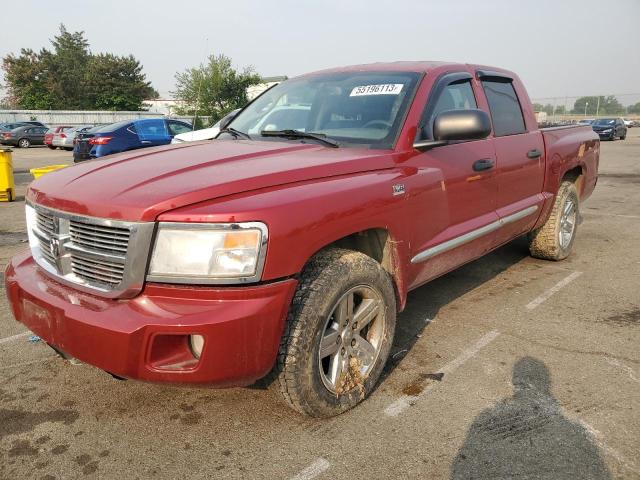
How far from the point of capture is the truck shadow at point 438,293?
3.36 meters

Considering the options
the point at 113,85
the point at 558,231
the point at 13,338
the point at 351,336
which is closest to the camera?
the point at 351,336

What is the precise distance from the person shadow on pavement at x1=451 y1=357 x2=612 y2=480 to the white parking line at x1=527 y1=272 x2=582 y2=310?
1.40 metres

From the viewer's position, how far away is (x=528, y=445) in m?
2.32

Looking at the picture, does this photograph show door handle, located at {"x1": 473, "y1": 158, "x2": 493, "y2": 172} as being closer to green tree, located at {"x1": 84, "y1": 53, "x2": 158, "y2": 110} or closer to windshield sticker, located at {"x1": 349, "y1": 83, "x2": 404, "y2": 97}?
windshield sticker, located at {"x1": 349, "y1": 83, "x2": 404, "y2": 97}

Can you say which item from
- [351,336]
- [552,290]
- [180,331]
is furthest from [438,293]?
[180,331]

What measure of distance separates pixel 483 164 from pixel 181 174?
209 centimetres

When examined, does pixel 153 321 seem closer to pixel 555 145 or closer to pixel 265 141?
pixel 265 141

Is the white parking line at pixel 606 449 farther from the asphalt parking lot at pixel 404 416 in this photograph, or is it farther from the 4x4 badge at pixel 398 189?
the 4x4 badge at pixel 398 189

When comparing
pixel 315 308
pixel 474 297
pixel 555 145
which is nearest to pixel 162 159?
pixel 315 308

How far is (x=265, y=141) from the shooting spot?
3215 millimetres

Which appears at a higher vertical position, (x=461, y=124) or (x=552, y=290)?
(x=461, y=124)

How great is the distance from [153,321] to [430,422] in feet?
4.55

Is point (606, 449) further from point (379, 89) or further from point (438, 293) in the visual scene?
point (379, 89)

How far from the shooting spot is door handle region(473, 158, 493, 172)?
3421 mm
